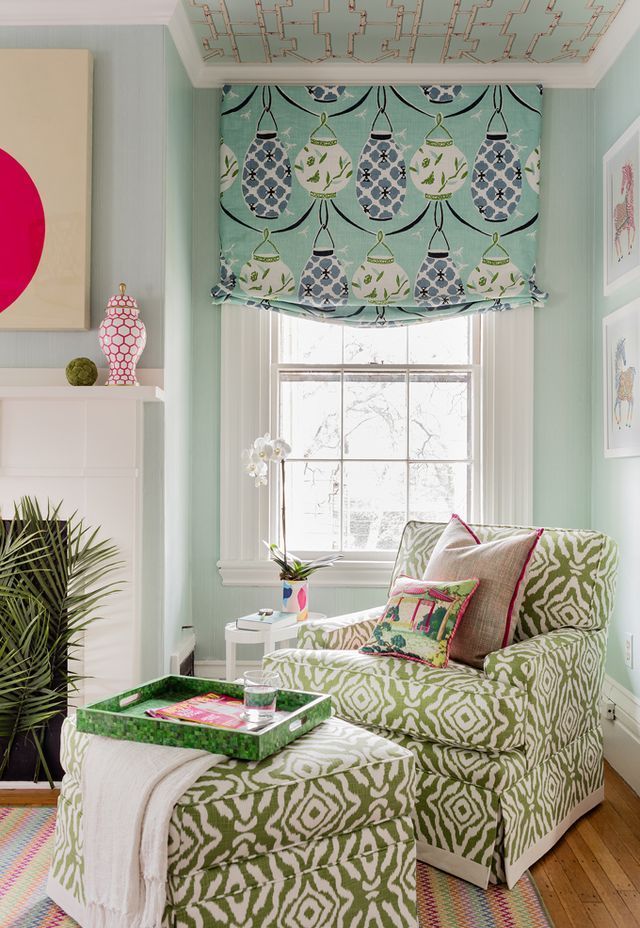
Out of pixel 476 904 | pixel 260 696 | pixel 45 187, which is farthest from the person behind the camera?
pixel 45 187

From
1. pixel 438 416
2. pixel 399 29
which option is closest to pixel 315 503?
pixel 438 416

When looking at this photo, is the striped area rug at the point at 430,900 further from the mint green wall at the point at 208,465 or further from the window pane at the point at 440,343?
the window pane at the point at 440,343

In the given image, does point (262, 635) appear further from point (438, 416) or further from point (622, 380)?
point (622, 380)

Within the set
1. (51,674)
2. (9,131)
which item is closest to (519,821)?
(51,674)

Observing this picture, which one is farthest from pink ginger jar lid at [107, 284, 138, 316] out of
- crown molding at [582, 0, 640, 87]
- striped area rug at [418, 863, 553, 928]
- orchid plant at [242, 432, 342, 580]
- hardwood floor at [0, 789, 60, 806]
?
crown molding at [582, 0, 640, 87]

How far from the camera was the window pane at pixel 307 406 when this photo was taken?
3.52 metres

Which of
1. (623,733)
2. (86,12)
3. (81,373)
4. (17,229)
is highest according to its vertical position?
(86,12)

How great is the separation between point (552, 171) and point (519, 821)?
2.65 m

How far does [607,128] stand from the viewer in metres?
3.24

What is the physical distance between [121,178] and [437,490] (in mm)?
1801

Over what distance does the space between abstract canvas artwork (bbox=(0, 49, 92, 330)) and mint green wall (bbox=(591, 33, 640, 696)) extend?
2.00 m

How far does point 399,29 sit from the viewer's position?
10.1ft

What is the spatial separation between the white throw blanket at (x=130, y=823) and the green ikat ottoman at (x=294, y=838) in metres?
0.03

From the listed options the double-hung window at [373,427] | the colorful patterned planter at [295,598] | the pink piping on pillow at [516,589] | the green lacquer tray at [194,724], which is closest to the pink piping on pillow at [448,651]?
the pink piping on pillow at [516,589]
